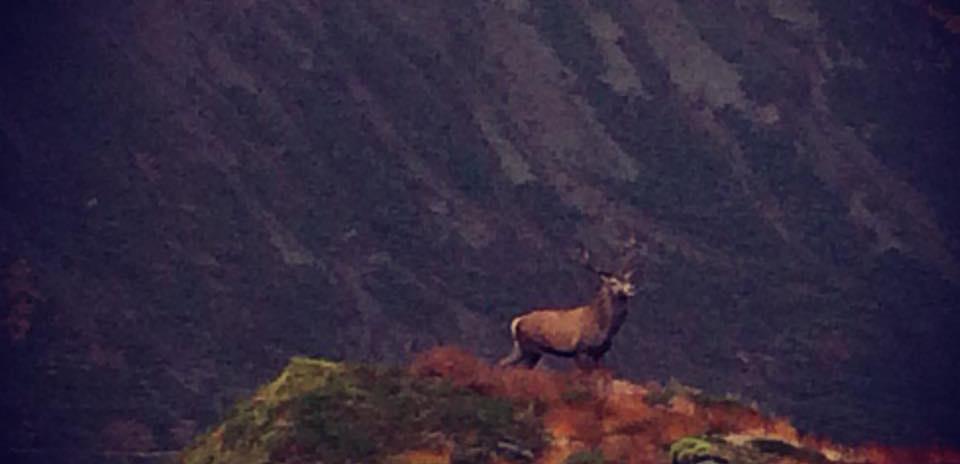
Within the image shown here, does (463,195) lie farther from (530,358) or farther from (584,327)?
(584,327)

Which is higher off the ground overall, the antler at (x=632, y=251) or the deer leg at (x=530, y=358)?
the antler at (x=632, y=251)

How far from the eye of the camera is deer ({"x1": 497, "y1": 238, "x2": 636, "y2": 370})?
957 cm

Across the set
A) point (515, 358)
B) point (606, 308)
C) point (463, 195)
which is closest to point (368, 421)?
point (515, 358)

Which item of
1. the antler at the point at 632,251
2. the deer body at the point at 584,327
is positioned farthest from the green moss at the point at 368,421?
the antler at the point at 632,251

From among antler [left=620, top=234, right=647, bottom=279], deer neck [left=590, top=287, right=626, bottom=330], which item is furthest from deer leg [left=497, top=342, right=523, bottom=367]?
antler [left=620, top=234, right=647, bottom=279]

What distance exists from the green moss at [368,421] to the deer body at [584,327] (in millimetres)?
864

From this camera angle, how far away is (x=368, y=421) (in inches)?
345

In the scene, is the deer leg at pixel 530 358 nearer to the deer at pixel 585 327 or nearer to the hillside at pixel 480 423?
the deer at pixel 585 327

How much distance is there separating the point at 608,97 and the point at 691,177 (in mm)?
920

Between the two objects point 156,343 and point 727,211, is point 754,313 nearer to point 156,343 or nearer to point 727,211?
point 727,211

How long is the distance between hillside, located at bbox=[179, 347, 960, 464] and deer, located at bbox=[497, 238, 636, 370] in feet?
0.60

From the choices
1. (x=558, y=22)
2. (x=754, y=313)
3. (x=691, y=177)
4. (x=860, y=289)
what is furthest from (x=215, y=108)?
(x=860, y=289)

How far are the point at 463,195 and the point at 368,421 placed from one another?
319 cm

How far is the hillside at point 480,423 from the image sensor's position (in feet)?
28.0
